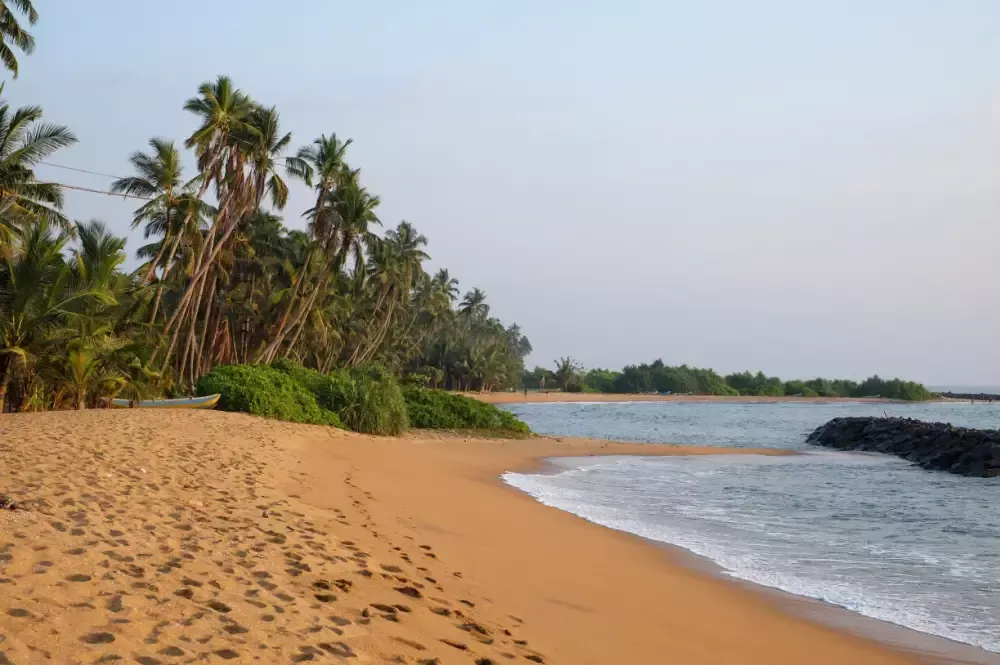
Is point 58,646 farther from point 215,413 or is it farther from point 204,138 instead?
point 204,138

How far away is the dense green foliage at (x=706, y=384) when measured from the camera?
4109 inches

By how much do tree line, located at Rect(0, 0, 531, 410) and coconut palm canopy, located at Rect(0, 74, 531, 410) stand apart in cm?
6

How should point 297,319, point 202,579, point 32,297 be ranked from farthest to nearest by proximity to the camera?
point 297,319 < point 32,297 < point 202,579

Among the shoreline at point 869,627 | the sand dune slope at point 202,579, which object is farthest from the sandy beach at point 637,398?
the sand dune slope at point 202,579

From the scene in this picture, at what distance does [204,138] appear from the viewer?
27562mm

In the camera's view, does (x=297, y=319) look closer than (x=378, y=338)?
Yes

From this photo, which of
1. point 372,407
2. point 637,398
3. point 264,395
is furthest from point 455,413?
point 637,398

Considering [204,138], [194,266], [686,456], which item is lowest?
[686,456]

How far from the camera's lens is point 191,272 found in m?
30.7

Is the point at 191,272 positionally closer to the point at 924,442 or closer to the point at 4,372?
the point at 4,372

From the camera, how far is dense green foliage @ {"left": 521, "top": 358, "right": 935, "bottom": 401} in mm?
104375

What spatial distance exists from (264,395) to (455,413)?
9.19 metres

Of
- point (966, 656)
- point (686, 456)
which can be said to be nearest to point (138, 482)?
point (966, 656)

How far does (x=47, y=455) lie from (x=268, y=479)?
274 centimetres
